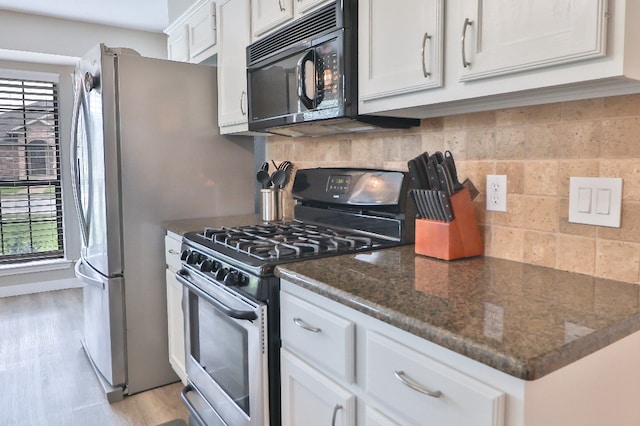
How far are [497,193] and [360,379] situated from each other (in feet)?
2.57

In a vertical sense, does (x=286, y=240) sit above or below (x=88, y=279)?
above

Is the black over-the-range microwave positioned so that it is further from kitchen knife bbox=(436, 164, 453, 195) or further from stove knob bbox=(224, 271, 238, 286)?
stove knob bbox=(224, 271, 238, 286)

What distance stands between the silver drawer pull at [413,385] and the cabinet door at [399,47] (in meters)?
0.79

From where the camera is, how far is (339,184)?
205 cm

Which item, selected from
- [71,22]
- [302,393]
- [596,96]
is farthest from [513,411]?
[71,22]

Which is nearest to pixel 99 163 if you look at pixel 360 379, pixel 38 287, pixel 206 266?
pixel 206 266

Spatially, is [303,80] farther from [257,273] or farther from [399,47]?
[257,273]

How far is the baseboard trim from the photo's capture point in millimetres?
4328

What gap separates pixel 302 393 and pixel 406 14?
117 centimetres

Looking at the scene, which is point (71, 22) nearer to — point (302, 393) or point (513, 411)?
point (302, 393)

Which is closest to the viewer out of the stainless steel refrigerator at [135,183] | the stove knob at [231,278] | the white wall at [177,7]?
the stove knob at [231,278]

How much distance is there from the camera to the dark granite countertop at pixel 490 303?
82 centimetres

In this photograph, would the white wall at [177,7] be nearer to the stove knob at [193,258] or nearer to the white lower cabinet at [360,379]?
the stove knob at [193,258]

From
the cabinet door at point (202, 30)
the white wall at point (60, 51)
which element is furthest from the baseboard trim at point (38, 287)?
the cabinet door at point (202, 30)
